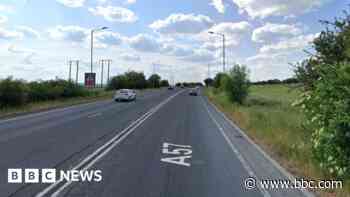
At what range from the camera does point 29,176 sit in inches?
340

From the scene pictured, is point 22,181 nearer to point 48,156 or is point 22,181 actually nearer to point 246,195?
point 48,156

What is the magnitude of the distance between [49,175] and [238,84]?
121 feet

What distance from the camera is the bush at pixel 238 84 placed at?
1743 inches

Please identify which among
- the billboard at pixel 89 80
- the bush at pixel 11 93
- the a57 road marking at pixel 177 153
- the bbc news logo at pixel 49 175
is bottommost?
the a57 road marking at pixel 177 153

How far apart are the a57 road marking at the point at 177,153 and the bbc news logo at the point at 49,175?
6.77 feet

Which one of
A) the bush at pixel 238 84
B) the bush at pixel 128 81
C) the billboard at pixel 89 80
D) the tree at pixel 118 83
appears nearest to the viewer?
the bush at pixel 238 84

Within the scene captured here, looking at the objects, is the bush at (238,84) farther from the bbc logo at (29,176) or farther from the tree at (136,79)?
the tree at (136,79)

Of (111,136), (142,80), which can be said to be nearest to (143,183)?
(111,136)

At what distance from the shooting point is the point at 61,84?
54594mm

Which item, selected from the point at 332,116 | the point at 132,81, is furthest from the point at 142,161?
the point at 132,81

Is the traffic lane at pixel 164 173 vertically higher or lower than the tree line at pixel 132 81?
lower

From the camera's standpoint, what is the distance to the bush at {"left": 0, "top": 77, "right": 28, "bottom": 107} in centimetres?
3425

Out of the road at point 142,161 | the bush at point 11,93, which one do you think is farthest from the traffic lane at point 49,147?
the bush at point 11,93

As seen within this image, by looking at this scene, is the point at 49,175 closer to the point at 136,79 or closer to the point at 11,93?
the point at 11,93
